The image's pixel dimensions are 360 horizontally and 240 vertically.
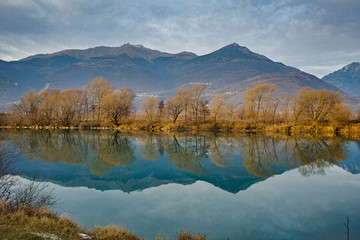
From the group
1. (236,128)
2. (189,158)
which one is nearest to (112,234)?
(189,158)

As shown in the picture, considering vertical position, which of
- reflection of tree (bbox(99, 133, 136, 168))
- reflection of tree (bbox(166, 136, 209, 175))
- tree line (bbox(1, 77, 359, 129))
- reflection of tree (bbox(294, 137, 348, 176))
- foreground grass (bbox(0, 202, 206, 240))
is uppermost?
tree line (bbox(1, 77, 359, 129))

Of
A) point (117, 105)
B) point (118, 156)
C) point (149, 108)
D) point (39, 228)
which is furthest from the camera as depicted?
point (117, 105)

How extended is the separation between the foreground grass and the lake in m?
1.27

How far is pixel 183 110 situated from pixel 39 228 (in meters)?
48.9

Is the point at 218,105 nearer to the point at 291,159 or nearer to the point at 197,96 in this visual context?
the point at 197,96

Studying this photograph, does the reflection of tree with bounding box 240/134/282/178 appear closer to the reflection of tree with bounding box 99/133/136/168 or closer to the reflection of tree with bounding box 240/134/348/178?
the reflection of tree with bounding box 240/134/348/178

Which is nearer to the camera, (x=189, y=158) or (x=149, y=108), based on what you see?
(x=189, y=158)

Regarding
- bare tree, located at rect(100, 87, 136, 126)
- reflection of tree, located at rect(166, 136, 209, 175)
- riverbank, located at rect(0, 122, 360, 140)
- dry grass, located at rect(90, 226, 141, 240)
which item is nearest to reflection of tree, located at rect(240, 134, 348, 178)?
reflection of tree, located at rect(166, 136, 209, 175)

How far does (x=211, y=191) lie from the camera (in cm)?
1129

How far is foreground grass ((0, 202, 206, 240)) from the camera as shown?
4.64 m

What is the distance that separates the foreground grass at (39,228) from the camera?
4637 millimetres

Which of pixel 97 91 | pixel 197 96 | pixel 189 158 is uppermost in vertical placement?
pixel 97 91

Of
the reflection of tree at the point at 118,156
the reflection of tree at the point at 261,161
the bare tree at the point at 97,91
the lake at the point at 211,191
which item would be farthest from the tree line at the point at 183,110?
the reflection of tree at the point at 118,156

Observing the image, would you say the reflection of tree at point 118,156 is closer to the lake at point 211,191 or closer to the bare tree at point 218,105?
the lake at point 211,191
